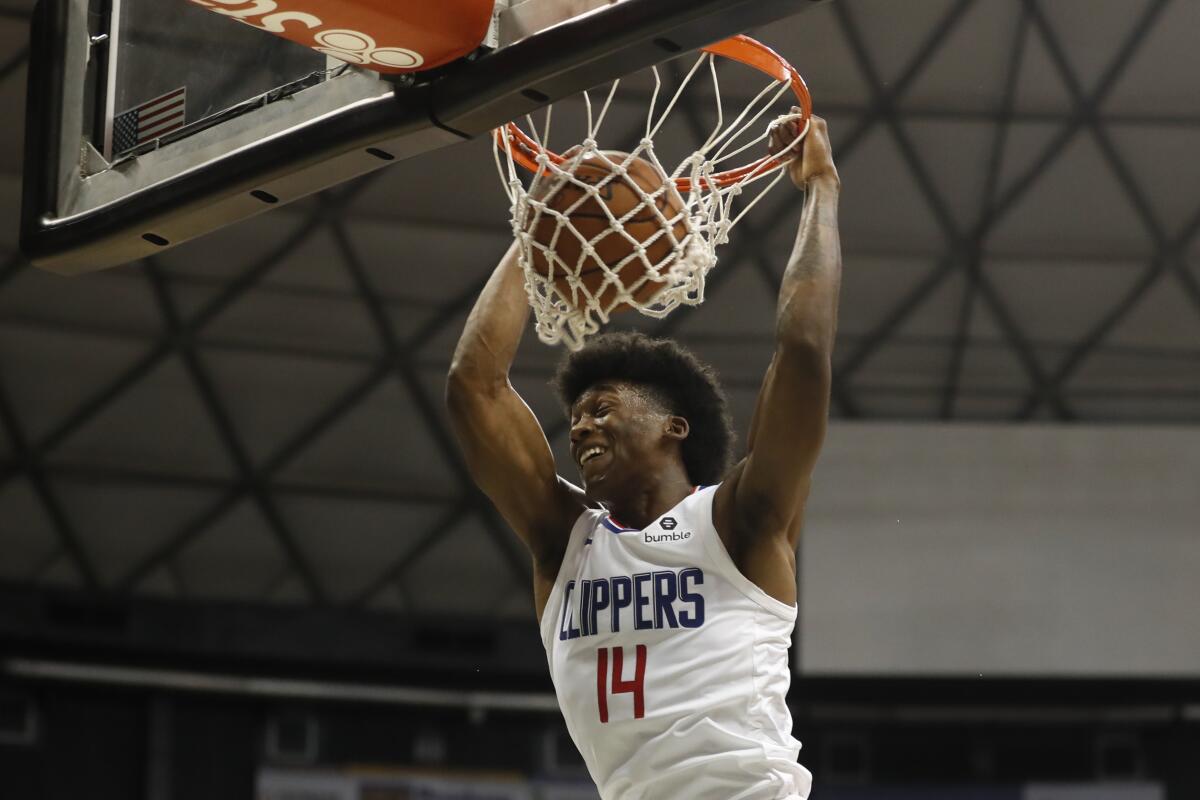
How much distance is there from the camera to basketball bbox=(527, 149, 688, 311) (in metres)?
3.97

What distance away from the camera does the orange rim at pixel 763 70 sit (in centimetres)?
394

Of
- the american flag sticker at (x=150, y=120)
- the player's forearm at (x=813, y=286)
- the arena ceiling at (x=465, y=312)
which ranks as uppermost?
the arena ceiling at (x=465, y=312)

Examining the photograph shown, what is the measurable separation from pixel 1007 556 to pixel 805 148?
811cm

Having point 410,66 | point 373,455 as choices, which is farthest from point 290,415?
point 410,66

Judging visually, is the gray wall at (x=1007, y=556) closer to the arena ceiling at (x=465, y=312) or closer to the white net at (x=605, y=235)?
the arena ceiling at (x=465, y=312)

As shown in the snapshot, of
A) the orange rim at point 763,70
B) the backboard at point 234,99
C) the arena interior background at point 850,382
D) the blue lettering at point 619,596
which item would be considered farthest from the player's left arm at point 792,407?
the arena interior background at point 850,382

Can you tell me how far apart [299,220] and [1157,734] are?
7.63 metres

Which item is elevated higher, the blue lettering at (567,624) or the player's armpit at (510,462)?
the player's armpit at (510,462)

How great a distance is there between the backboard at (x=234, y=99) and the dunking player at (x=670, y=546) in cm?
69

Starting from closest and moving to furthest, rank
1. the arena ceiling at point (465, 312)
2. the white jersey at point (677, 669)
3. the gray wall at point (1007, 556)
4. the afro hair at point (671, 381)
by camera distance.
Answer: the white jersey at point (677, 669) < the afro hair at point (671, 381) < the arena ceiling at point (465, 312) < the gray wall at point (1007, 556)

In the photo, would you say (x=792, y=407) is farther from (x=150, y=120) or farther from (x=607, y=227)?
(x=150, y=120)

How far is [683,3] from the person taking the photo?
303cm

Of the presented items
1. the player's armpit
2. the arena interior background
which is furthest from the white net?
the arena interior background

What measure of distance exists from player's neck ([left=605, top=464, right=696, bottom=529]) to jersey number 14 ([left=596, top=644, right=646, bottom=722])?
40 centimetres
